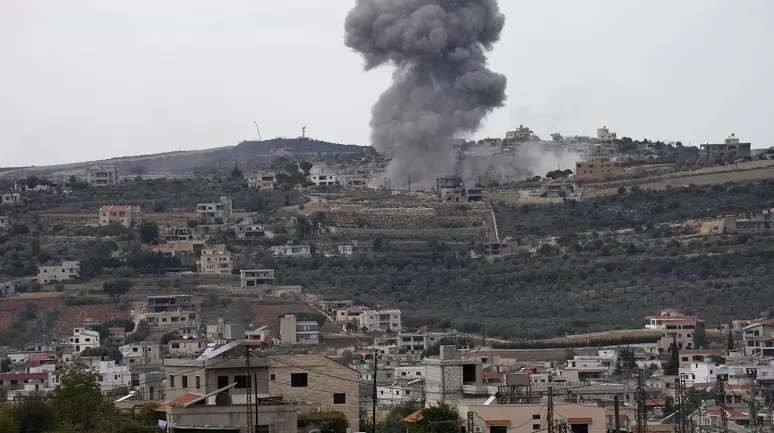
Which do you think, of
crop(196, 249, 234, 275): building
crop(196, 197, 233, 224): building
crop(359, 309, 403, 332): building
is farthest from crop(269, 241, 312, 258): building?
crop(359, 309, 403, 332): building

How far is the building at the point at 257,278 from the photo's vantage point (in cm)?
9262

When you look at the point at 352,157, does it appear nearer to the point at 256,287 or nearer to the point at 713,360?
the point at 256,287

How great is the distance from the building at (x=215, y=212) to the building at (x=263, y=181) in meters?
8.55

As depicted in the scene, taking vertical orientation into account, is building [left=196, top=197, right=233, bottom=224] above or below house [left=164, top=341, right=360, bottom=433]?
above

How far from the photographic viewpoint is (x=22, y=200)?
11488 cm

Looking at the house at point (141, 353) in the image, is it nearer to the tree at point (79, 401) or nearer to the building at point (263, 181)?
the tree at point (79, 401)

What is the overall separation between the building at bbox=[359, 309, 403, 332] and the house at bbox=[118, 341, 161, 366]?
38.3 feet

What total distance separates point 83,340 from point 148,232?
26646 mm

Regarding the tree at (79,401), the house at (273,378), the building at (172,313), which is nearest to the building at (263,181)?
the building at (172,313)

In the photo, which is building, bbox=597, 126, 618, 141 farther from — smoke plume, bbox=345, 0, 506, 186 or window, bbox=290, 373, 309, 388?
window, bbox=290, 373, 309, 388

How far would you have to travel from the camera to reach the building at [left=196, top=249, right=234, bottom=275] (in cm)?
9650

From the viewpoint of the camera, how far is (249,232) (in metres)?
106

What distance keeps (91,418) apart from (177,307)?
49.4 m

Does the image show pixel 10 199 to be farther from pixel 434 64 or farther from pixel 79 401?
pixel 79 401
